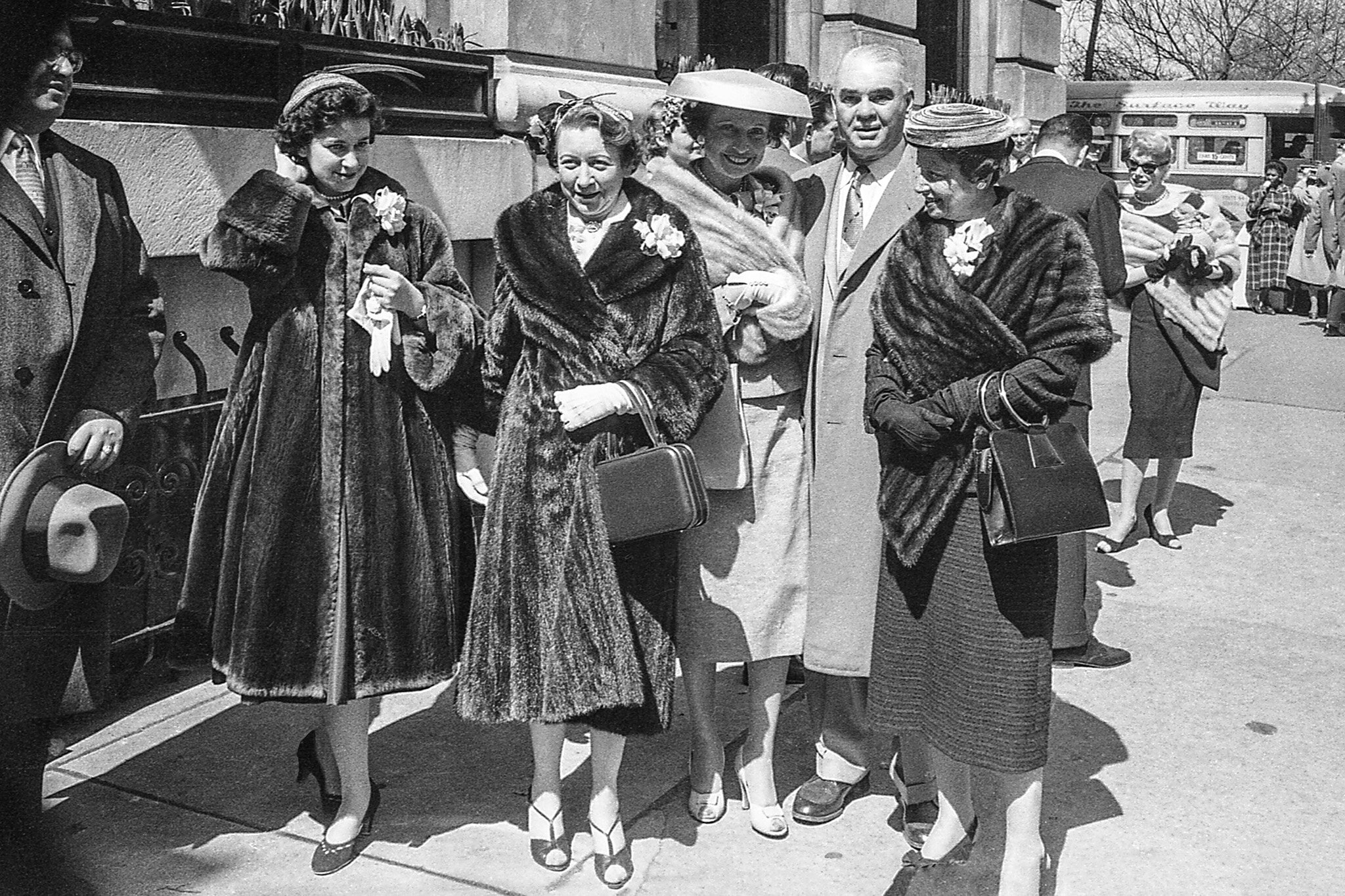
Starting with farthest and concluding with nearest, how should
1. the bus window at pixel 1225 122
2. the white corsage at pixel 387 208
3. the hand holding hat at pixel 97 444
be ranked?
the bus window at pixel 1225 122
the white corsage at pixel 387 208
the hand holding hat at pixel 97 444

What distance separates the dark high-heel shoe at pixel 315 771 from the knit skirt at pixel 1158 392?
14.4 feet

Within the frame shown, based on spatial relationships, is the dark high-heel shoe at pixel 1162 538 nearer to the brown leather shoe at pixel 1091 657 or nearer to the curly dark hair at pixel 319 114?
the brown leather shoe at pixel 1091 657

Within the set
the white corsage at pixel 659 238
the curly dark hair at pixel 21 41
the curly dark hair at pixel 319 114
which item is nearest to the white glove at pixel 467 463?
the white corsage at pixel 659 238

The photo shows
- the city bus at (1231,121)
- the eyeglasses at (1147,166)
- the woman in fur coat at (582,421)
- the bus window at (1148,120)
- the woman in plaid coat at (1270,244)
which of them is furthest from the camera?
the bus window at (1148,120)

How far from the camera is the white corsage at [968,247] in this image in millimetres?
3398

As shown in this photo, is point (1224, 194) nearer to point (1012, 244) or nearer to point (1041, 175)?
point (1041, 175)

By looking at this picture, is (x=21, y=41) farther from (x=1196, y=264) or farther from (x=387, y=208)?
(x=1196, y=264)

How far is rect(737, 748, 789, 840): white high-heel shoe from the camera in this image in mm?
3971

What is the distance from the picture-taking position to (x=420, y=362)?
3691 mm

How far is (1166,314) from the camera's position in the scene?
6.90 meters

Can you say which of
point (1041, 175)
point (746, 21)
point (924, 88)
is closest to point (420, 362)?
point (1041, 175)

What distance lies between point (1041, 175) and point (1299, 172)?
14.3 meters

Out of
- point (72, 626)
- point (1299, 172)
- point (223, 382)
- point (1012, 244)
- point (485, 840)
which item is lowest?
point (485, 840)

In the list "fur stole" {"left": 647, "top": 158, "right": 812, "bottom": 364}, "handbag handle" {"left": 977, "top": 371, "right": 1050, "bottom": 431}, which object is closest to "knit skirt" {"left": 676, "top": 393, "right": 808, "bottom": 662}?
"fur stole" {"left": 647, "top": 158, "right": 812, "bottom": 364}
